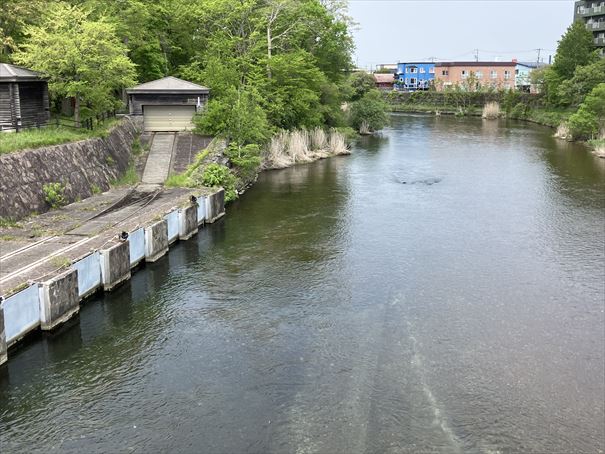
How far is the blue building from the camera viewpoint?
143 meters

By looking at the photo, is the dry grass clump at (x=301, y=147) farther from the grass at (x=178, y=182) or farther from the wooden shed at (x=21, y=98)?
the wooden shed at (x=21, y=98)

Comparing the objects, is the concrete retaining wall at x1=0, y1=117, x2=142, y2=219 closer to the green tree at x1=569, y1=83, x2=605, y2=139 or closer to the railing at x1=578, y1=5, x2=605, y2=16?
the green tree at x1=569, y1=83, x2=605, y2=139

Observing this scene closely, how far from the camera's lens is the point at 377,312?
1889 cm

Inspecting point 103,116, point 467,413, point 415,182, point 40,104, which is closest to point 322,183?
point 415,182

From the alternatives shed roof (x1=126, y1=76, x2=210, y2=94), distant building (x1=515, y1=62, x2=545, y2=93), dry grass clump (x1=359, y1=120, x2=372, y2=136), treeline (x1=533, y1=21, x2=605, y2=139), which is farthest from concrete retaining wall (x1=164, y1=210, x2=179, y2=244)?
distant building (x1=515, y1=62, x2=545, y2=93)

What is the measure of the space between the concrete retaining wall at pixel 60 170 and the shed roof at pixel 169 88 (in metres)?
6.17

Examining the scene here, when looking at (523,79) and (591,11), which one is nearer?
(591,11)

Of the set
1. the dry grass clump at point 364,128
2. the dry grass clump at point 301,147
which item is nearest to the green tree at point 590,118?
the dry grass clump at point 364,128


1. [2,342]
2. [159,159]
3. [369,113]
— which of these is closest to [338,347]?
[2,342]

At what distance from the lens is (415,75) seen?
477 feet

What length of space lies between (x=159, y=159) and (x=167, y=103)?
7.32 meters

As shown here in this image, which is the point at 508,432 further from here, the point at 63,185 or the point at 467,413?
the point at 63,185

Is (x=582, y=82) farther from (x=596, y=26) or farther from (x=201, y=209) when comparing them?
(x=201, y=209)

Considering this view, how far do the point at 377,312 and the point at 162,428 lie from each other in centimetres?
846
